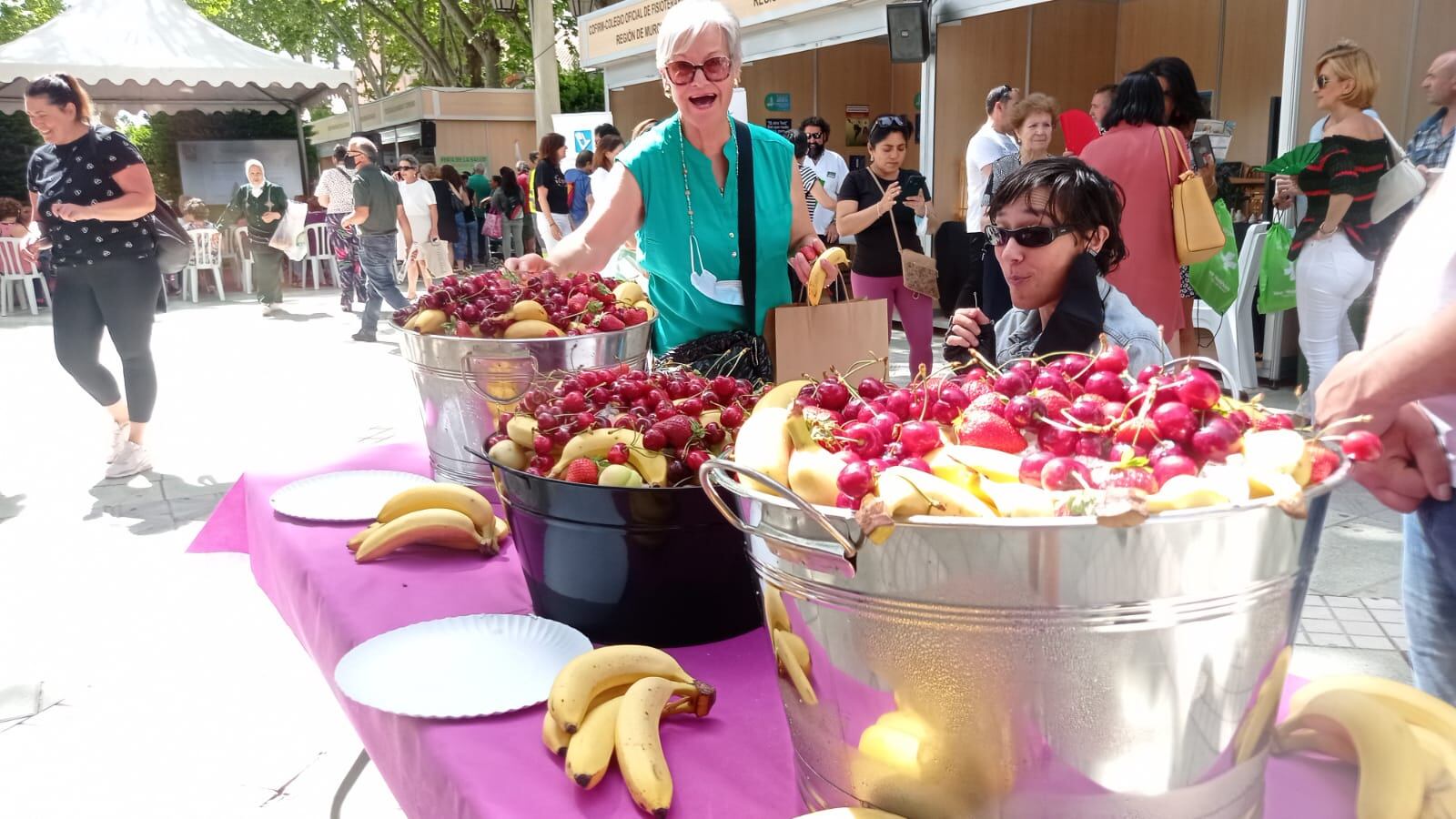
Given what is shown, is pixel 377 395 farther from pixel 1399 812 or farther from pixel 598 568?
pixel 1399 812

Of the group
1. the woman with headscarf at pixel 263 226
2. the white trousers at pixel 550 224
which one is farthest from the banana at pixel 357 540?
the woman with headscarf at pixel 263 226

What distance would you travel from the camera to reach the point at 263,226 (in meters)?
11.0

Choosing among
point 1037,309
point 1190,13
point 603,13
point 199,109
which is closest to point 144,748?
point 1037,309

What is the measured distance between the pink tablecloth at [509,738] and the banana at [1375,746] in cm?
5

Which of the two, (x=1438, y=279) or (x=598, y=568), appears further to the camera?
(x=598, y=568)

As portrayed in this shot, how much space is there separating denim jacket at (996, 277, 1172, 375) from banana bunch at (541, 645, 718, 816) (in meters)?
1.11

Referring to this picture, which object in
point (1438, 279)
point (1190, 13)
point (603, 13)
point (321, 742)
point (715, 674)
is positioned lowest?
point (321, 742)

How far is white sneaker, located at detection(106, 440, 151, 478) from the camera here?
4.88 meters

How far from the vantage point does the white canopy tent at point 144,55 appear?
11625 mm

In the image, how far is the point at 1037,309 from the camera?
6.77 ft

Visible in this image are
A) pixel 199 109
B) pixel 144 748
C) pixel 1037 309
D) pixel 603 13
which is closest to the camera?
pixel 1037 309

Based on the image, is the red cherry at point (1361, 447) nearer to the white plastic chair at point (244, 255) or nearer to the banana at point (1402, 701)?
the banana at point (1402, 701)

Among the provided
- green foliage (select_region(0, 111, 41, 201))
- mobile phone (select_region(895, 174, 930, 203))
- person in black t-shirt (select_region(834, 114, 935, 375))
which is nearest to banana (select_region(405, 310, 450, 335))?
person in black t-shirt (select_region(834, 114, 935, 375))

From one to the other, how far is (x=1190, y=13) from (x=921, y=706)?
9.83 metres
